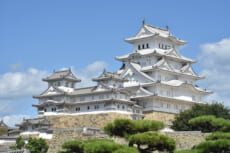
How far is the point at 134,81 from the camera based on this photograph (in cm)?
6175

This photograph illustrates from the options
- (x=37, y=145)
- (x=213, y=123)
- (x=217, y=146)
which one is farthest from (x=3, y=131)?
(x=217, y=146)

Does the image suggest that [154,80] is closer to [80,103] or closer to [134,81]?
[134,81]

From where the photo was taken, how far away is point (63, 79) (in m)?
60.4

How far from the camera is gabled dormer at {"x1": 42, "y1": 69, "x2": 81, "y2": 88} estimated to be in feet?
199

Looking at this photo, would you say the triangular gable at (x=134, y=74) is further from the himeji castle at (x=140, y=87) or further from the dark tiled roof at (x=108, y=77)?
the dark tiled roof at (x=108, y=77)

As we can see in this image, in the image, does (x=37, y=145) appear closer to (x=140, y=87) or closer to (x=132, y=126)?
(x=132, y=126)

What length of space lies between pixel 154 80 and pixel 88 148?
1335 inches

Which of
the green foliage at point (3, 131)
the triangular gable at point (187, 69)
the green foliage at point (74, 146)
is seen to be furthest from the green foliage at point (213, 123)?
the green foliage at point (3, 131)

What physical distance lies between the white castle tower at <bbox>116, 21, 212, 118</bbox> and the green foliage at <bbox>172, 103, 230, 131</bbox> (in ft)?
22.8

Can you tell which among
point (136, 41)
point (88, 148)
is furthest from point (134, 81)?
point (88, 148)

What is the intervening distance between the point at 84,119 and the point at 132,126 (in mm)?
26376

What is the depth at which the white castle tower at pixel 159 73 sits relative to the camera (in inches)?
2315

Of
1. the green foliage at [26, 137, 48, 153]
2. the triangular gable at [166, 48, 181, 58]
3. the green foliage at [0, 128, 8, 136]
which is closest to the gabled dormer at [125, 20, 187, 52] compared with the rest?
the triangular gable at [166, 48, 181, 58]

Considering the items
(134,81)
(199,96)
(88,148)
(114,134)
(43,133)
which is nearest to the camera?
(88,148)
